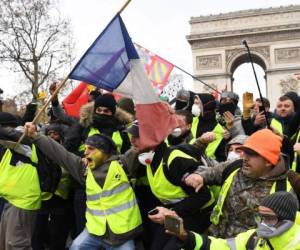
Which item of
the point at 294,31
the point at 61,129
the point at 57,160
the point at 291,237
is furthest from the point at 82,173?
the point at 294,31

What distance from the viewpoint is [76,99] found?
274 inches

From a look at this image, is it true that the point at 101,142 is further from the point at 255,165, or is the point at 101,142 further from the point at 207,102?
the point at 207,102

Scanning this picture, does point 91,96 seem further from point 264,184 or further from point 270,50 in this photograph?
point 270,50

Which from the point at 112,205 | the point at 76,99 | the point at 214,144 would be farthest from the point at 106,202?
the point at 76,99

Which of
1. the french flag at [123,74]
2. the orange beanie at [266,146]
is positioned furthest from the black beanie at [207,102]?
the orange beanie at [266,146]

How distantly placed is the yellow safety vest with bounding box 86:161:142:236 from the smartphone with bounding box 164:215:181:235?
121cm

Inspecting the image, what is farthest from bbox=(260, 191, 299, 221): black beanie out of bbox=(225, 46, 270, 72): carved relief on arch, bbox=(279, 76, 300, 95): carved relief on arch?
bbox=(225, 46, 270, 72): carved relief on arch

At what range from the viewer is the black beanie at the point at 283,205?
2.83 meters

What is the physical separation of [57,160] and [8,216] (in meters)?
0.95

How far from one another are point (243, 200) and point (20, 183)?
2.39m

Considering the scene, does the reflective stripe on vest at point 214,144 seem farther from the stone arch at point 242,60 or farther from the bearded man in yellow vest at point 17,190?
the stone arch at point 242,60

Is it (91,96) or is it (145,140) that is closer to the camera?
(145,140)

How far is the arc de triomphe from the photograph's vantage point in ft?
112

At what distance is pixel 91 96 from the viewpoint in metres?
6.76
